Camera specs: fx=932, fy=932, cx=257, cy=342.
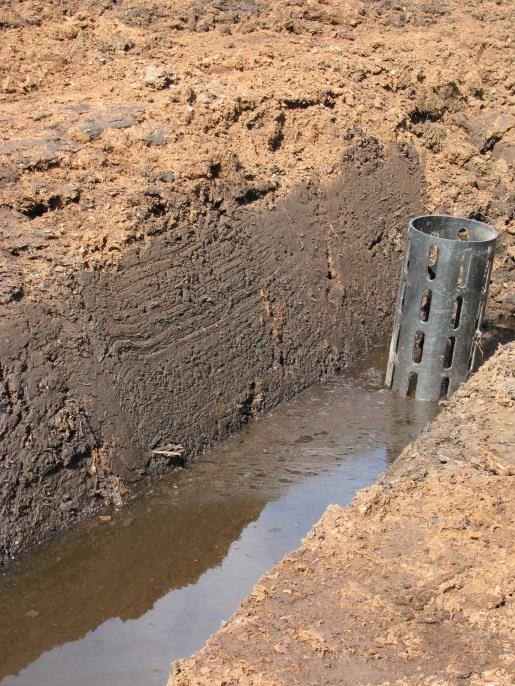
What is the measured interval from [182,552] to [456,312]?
319 centimetres

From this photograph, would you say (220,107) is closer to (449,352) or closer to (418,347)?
(418,347)

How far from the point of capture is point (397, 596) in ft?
12.6

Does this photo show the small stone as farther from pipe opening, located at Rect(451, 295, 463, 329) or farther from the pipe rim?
pipe opening, located at Rect(451, 295, 463, 329)

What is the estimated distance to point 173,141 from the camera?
7191 millimetres

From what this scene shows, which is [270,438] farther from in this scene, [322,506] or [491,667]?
[491,667]

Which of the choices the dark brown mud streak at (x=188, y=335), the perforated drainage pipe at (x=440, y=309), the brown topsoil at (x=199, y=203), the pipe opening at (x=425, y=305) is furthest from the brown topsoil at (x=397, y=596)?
the pipe opening at (x=425, y=305)

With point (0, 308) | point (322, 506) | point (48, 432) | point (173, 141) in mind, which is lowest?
point (322, 506)

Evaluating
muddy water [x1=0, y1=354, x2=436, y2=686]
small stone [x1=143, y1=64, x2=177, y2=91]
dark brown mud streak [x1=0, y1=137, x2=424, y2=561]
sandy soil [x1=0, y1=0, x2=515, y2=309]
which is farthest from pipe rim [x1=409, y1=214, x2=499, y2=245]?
small stone [x1=143, y1=64, x2=177, y2=91]

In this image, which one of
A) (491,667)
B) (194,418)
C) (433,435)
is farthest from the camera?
(194,418)

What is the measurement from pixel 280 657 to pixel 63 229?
3.58 metres

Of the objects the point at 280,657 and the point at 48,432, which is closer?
the point at 280,657

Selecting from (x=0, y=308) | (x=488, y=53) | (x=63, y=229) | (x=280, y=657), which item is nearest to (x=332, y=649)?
(x=280, y=657)

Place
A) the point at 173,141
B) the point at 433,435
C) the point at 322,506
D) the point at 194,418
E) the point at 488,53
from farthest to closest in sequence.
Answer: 1. the point at 488,53
2. the point at 173,141
3. the point at 194,418
4. the point at 322,506
5. the point at 433,435

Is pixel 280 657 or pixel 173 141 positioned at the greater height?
pixel 173 141
